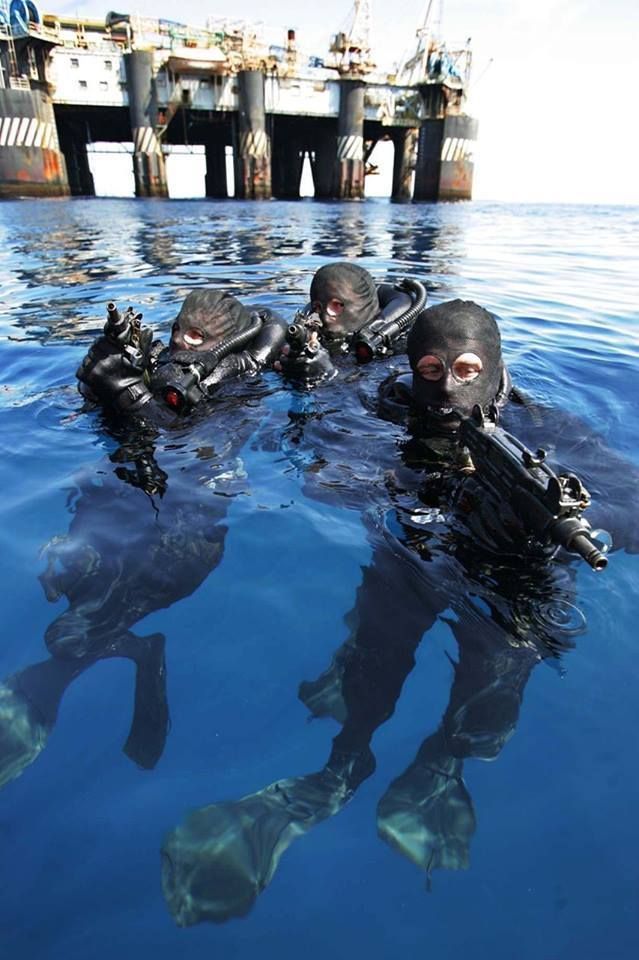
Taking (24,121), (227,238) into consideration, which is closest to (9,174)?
(24,121)

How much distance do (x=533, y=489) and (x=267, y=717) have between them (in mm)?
A: 1490

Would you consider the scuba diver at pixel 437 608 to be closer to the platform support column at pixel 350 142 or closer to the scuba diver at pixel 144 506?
the scuba diver at pixel 144 506

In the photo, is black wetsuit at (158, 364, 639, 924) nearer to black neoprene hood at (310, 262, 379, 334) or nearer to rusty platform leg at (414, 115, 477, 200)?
black neoprene hood at (310, 262, 379, 334)

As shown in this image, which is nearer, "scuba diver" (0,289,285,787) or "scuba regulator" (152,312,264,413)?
"scuba diver" (0,289,285,787)

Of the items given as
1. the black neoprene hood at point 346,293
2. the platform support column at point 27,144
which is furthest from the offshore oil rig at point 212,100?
the black neoprene hood at point 346,293

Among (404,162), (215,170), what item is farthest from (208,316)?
(215,170)

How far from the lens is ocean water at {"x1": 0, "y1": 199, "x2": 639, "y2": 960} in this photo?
181cm

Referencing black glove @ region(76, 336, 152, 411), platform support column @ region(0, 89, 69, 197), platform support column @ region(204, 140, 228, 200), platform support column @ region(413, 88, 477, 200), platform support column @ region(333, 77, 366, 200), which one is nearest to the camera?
black glove @ region(76, 336, 152, 411)

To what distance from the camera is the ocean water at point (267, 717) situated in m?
1.81

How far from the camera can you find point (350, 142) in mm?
40344

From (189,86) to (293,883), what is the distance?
4486cm

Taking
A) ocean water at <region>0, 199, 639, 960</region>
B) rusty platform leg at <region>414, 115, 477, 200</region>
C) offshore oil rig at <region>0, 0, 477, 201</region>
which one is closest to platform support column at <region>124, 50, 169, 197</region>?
offshore oil rig at <region>0, 0, 477, 201</region>

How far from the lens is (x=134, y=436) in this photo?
191 inches

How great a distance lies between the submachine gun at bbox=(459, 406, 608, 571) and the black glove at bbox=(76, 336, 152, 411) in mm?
2692
